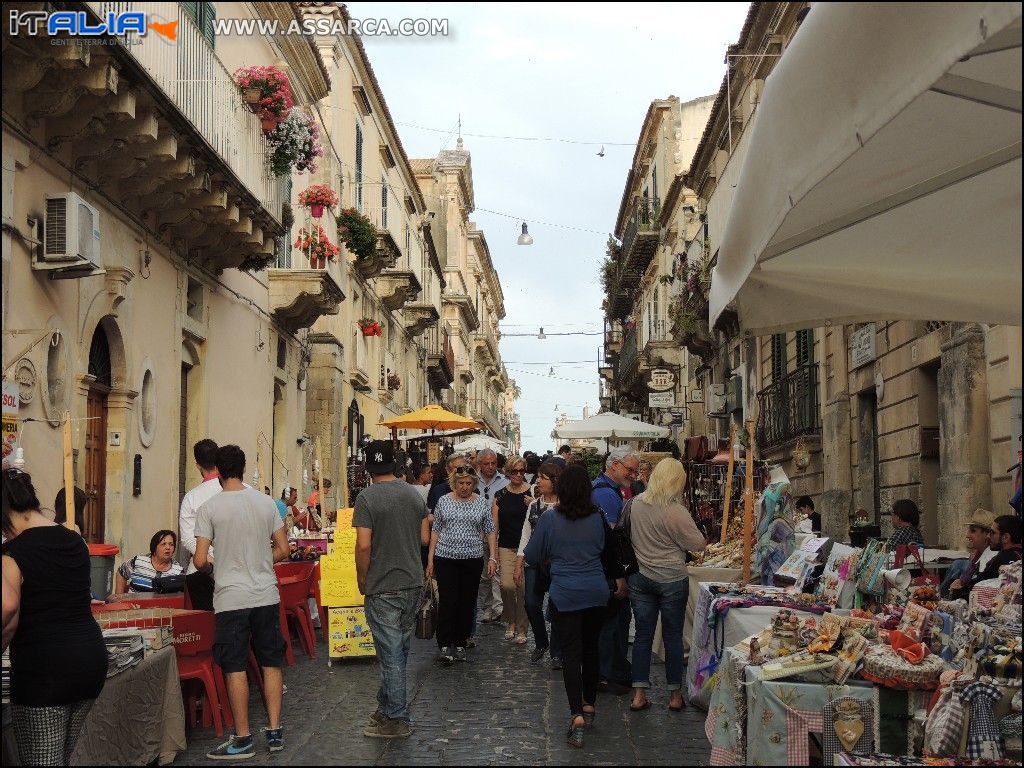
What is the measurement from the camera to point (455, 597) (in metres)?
10.7

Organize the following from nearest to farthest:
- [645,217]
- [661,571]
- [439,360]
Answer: [661,571] < [645,217] < [439,360]

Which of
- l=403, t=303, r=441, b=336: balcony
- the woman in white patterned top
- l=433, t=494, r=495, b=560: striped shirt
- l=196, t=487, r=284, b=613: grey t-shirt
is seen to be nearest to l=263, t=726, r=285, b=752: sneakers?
l=196, t=487, r=284, b=613: grey t-shirt

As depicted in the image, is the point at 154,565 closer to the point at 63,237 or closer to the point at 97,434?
the point at 63,237

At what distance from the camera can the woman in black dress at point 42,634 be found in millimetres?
5309

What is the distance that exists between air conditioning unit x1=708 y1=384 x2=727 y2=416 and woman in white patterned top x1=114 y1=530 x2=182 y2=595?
775 inches

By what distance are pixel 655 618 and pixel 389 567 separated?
2158 mm

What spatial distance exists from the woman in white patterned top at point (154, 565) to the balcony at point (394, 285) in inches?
882

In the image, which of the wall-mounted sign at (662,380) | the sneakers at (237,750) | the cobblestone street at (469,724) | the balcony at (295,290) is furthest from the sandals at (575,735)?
the wall-mounted sign at (662,380)

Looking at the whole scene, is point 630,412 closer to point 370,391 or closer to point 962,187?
point 370,391

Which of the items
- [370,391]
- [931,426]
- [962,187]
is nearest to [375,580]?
[962,187]

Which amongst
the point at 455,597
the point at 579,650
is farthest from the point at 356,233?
the point at 579,650

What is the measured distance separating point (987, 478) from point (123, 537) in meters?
8.21

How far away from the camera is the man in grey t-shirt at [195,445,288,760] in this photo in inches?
274

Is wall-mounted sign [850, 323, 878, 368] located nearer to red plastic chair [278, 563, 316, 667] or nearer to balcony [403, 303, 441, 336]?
red plastic chair [278, 563, 316, 667]
